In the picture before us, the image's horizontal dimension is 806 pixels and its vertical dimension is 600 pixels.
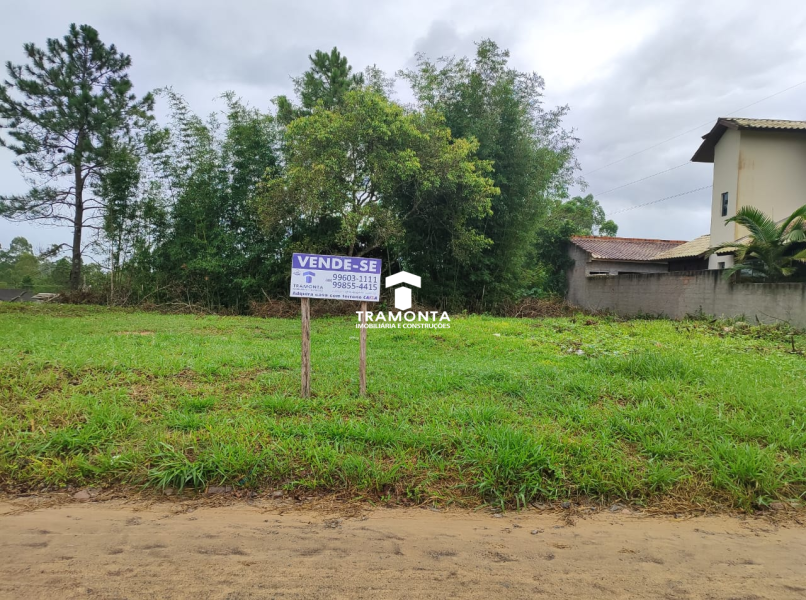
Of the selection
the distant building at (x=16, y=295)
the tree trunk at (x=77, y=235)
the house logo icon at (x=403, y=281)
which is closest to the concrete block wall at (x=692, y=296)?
the house logo icon at (x=403, y=281)

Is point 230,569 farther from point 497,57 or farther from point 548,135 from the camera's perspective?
point 548,135

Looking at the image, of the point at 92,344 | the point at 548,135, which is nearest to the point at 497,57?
the point at 548,135

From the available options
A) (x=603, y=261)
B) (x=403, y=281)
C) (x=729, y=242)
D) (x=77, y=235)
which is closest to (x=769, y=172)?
(x=729, y=242)

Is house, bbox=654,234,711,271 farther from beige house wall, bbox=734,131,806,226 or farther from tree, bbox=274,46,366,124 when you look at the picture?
tree, bbox=274,46,366,124

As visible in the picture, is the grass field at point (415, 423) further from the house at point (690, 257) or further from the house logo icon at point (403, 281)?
the house at point (690, 257)

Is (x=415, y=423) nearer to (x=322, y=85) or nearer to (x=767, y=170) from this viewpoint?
(x=322, y=85)

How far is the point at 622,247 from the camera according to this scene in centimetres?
1836

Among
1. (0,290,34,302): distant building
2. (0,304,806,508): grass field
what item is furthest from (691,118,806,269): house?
(0,290,34,302): distant building

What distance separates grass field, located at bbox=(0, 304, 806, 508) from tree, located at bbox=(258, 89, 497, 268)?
590 cm

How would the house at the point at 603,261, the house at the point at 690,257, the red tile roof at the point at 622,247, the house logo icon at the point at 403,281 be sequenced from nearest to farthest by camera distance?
the house logo icon at the point at 403,281, the house at the point at 690,257, the house at the point at 603,261, the red tile roof at the point at 622,247

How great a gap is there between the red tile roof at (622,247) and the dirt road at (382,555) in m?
16.4

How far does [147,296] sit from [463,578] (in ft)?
44.9

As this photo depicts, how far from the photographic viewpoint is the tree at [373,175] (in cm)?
1003

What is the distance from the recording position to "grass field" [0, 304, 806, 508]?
251cm
